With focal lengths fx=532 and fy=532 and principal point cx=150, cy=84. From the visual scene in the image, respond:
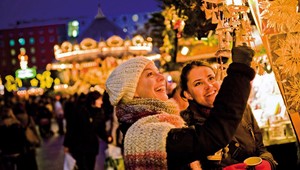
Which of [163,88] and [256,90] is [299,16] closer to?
[163,88]

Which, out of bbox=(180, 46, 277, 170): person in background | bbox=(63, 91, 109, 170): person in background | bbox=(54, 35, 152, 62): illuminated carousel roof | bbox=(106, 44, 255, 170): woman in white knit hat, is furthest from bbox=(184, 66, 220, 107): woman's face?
bbox=(54, 35, 152, 62): illuminated carousel roof

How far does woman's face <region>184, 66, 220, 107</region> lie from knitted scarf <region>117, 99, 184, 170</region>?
0.65m

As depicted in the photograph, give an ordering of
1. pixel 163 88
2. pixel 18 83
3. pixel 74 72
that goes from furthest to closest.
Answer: pixel 74 72
pixel 18 83
pixel 163 88

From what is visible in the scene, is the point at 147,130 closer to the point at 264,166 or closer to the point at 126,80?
the point at 126,80

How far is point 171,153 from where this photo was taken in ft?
9.52

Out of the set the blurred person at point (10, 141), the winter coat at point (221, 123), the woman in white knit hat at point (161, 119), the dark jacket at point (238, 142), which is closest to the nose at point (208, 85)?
the dark jacket at point (238, 142)

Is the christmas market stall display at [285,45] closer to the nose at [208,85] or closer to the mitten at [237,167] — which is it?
the nose at [208,85]

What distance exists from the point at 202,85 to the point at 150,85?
2.60 ft

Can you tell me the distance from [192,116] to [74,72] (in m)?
26.8

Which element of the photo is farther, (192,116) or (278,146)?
(278,146)

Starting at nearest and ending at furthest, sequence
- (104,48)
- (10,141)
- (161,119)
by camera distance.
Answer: (161,119)
(10,141)
(104,48)

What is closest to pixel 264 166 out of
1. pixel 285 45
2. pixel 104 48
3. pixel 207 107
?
pixel 207 107

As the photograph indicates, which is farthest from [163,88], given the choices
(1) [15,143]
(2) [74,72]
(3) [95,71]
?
(2) [74,72]

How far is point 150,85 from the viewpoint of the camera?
127 inches
